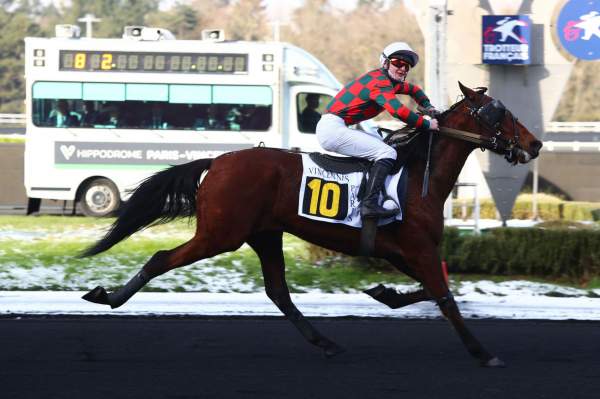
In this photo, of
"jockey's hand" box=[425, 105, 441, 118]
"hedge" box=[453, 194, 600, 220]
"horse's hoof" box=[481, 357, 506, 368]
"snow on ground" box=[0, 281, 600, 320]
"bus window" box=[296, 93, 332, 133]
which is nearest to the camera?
"horse's hoof" box=[481, 357, 506, 368]

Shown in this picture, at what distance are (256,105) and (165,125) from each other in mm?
1849

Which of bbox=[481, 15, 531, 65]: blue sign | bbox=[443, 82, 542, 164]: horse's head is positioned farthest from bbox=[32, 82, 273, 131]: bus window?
bbox=[443, 82, 542, 164]: horse's head

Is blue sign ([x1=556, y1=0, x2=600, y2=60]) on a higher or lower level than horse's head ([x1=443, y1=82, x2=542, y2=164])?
higher

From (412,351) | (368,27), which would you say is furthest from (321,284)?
(368,27)

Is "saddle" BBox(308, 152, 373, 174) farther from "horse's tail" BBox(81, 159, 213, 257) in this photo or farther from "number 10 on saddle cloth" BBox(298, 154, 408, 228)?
"horse's tail" BBox(81, 159, 213, 257)

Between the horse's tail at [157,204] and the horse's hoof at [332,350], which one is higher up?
the horse's tail at [157,204]

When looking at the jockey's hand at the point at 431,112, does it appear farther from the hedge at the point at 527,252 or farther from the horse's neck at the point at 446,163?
the hedge at the point at 527,252

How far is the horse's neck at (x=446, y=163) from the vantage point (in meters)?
7.10

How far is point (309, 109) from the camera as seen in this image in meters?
19.7

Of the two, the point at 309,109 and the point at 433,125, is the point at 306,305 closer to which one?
the point at 433,125

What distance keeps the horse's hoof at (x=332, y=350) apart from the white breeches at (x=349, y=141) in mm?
1339

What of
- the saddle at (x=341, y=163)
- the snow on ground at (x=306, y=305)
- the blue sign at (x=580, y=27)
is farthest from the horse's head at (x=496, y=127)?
the blue sign at (x=580, y=27)

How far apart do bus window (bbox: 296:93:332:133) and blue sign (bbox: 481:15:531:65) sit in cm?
708

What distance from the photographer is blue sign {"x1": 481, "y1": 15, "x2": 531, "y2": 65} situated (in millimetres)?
12672
